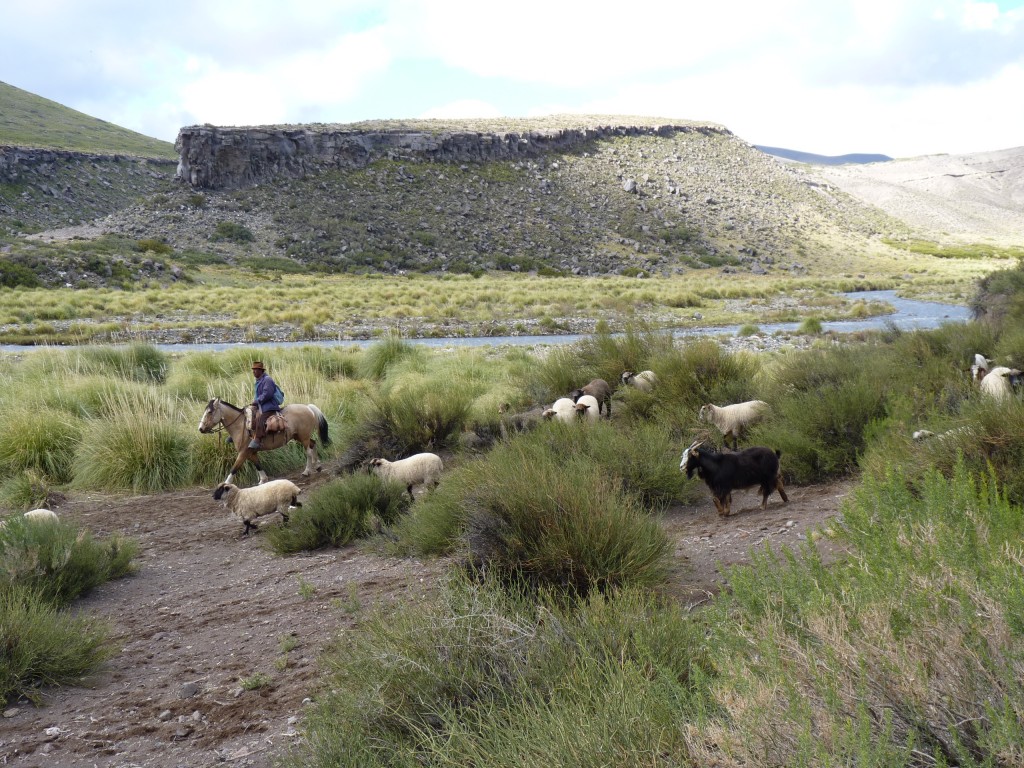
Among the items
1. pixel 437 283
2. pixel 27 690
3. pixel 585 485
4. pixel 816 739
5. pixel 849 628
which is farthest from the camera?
pixel 437 283

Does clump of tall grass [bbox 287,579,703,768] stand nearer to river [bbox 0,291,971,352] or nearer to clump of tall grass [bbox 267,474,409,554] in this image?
clump of tall grass [bbox 267,474,409,554]

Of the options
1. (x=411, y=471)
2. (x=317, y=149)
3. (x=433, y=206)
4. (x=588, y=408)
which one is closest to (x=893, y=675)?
(x=411, y=471)

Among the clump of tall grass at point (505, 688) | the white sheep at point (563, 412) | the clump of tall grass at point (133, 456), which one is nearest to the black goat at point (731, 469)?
the white sheep at point (563, 412)

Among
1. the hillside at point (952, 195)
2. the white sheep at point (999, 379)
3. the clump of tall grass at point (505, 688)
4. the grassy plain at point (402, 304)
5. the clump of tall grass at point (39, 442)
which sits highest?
the hillside at point (952, 195)

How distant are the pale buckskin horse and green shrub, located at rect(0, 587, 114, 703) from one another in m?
5.26

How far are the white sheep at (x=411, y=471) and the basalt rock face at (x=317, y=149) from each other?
78396 mm

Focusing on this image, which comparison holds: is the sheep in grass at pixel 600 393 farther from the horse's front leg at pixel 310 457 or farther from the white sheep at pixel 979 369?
the white sheep at pixel 979 369

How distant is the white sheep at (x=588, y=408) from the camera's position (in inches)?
426

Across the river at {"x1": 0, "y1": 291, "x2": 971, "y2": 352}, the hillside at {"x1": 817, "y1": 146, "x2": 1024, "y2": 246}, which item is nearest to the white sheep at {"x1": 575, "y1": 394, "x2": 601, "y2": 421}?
the river at {"x1": 0, "y1": 291, "x2": 971, "y2": 352}

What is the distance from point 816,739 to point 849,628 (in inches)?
18.5

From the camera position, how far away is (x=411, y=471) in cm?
952

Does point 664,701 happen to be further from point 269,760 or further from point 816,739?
point 269,760

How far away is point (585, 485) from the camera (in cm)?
588

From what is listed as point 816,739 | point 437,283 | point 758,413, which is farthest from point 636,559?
point 437,283
